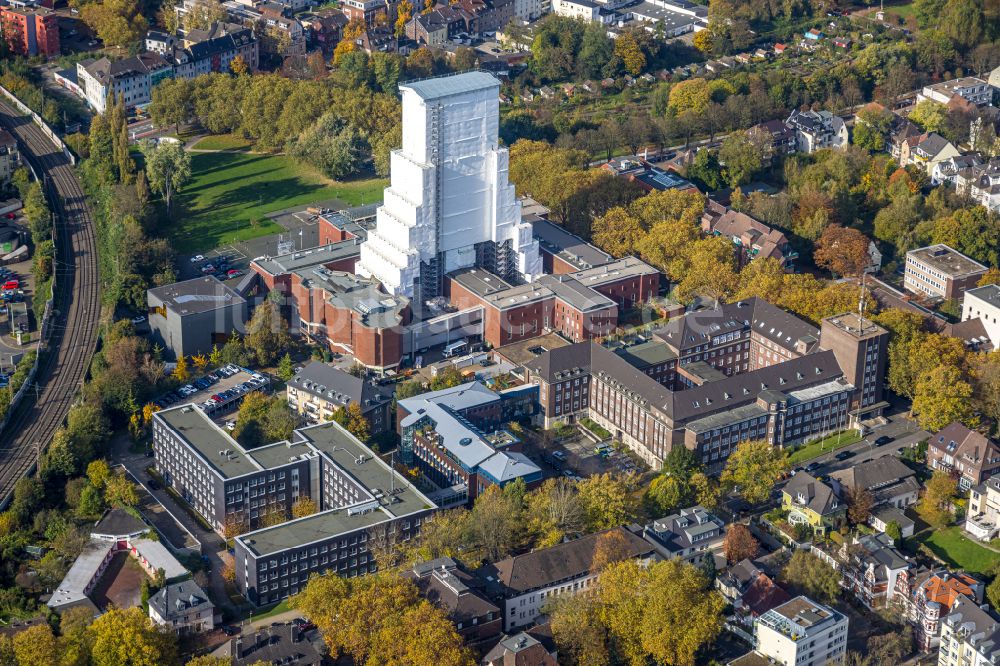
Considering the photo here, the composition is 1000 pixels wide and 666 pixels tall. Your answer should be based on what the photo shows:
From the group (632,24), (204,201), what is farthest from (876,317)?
(632,24)

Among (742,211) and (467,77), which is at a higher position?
Result: (467,77)

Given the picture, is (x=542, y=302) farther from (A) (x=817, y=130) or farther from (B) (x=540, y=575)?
(A) (x=817, y=130)

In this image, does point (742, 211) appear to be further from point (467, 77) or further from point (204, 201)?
point (204, 201)

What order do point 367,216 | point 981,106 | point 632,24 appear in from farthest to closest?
1. point 632,24
2. point 981,106
3. point 367,216

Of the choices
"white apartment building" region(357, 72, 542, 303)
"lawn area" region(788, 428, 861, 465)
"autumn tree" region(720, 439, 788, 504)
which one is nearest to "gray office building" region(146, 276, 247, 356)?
"white apartment building" region(357, 72, 542, 303)

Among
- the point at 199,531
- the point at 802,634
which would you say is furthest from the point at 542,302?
the point at 802,634
